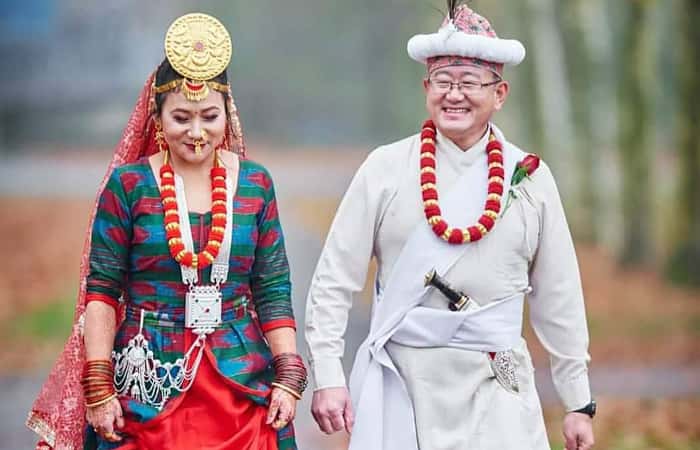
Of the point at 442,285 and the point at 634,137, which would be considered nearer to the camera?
the point at 442,285

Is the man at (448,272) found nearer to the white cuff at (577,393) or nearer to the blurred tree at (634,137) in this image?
the white cuff at (577,393)

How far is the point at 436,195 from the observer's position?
4.28m

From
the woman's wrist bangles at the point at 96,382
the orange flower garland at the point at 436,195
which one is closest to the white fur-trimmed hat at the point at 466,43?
the orange flower garland at the point at 436,195

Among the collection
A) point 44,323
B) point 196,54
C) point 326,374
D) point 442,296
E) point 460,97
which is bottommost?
point 326,374

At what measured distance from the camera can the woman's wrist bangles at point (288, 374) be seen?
4.06 m

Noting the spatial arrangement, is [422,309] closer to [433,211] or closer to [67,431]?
[433,211]

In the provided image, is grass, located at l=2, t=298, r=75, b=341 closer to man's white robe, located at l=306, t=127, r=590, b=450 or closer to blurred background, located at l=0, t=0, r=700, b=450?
blurred background, located at l=0, t=0, r=700, b=450

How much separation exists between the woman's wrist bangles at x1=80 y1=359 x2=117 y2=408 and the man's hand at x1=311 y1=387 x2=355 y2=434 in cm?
70

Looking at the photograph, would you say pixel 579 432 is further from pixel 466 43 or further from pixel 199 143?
pixel 199 143

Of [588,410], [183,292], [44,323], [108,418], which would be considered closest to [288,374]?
[183,292]

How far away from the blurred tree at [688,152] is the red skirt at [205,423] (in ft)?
16.3

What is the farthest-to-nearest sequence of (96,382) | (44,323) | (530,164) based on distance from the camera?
(44,323) < (530,164) < (96,382)

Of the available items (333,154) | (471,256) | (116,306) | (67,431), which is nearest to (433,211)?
(471,256)

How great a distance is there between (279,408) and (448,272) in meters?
0.68
